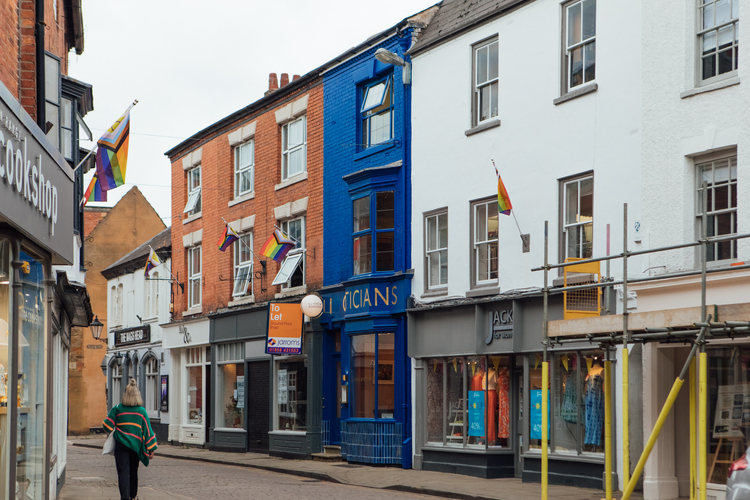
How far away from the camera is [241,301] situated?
93.7 ft

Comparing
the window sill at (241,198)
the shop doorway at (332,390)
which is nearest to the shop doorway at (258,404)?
the shop doorway at (332,390)

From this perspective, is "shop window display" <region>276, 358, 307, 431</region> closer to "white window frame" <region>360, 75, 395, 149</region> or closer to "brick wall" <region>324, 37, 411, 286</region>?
"brick wall" <region>324, 37, 411, 286</region>

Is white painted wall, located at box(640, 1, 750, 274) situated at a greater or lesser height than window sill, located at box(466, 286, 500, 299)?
greater

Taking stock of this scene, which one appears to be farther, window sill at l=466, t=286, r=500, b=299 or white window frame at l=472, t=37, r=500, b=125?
white window frame at l=472, t=37, r=500, b=125

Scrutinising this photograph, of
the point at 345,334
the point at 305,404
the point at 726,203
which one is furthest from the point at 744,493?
the point at 305,404

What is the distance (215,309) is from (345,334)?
839cm

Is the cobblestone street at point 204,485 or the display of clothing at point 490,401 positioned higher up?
the display of clothing at point 490,401

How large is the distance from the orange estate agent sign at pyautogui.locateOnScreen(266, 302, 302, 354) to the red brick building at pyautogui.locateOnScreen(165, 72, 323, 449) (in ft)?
3.41

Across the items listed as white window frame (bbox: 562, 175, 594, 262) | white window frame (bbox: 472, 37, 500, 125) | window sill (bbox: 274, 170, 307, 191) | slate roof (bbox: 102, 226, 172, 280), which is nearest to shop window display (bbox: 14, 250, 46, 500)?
white window frame (bbox: 562, 175, 594, 262)

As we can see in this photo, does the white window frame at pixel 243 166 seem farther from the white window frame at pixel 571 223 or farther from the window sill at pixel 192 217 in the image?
the white window frame at pixel 571 223

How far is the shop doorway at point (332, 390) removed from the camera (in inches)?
952

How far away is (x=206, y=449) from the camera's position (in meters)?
30.6

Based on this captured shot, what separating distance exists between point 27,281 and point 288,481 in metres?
10.5

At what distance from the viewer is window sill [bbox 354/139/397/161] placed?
22.1 metres
